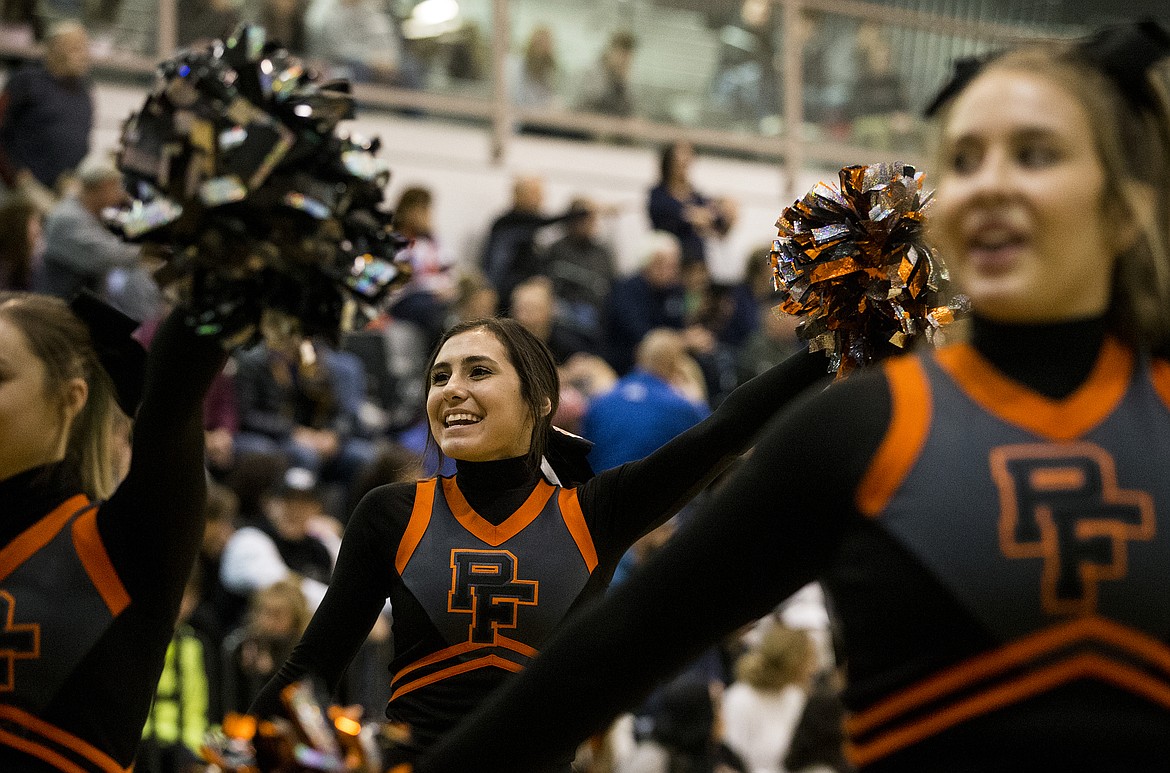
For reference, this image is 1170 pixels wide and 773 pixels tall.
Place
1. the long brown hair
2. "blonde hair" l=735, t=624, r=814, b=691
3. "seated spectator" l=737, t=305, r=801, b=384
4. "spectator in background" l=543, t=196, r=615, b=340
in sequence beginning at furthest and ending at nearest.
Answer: "spectator in background" l=543, t=196, r=615, b=340
"seated spectator" l=737, t=305, r=801, b=384
"blonde hair" l=735, t=624, r=814, b=691
the long brown hair

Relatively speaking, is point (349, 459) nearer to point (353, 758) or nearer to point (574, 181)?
point (574, 181)

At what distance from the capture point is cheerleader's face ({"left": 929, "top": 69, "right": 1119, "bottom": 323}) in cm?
158

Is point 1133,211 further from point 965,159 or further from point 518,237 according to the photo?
point 518,237

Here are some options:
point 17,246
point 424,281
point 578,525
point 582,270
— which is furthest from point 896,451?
point 582,270

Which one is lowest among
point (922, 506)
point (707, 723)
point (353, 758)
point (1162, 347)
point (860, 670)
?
point (707, 723)

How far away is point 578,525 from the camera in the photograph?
340 cm

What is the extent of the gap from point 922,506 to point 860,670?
0.59 feet

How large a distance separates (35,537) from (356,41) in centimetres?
912

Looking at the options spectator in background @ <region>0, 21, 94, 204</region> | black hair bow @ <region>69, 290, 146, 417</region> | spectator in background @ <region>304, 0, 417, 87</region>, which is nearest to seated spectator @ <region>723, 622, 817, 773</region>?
spectator in background @ <region>0, 21, 94, 204</region>

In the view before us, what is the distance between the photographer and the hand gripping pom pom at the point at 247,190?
1.98 m

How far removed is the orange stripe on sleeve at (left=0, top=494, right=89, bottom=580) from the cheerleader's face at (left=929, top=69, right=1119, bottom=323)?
1367 millimetres

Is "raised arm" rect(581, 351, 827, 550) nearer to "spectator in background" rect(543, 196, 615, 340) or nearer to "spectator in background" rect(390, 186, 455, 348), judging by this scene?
"spectator in background" rect(390, 186, 455, 348)

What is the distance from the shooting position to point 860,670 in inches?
62.9

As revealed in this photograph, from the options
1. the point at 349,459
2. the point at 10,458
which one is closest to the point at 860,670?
the point at 10,458
